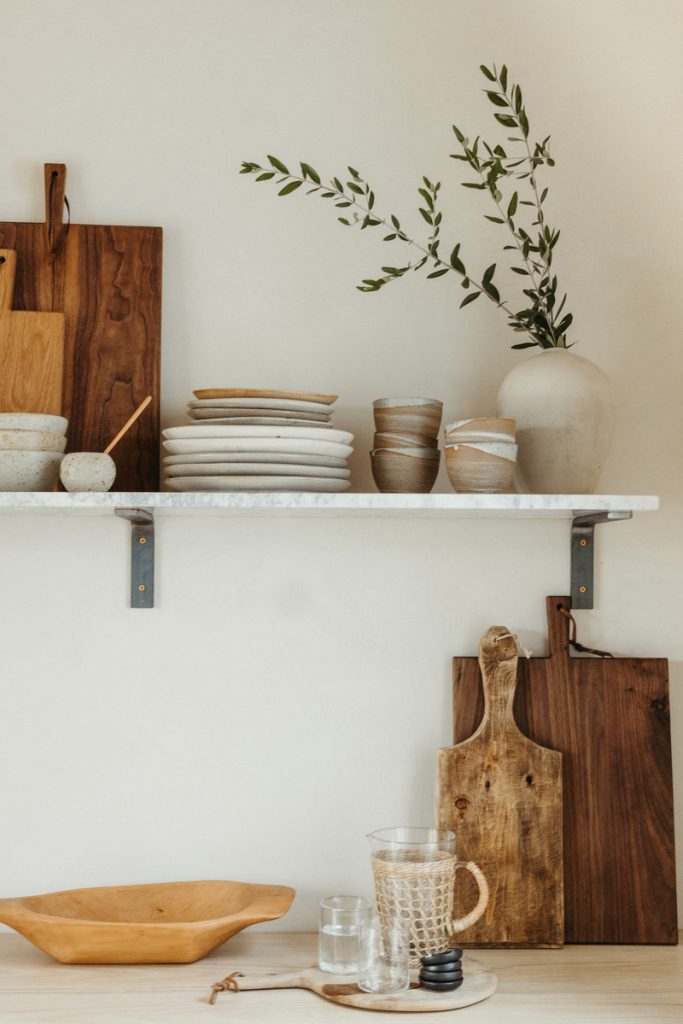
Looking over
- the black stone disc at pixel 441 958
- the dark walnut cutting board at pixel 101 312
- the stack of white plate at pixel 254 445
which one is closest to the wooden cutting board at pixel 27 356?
the dark walnut cutting board at pixel 101 312

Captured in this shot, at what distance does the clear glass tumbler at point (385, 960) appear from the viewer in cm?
124

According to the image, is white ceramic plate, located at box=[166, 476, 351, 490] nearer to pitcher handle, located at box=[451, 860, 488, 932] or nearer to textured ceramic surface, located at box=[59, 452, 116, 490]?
textured ceramic surface, located at box=[59, 452, 116, 490]

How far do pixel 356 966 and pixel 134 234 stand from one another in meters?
1.11

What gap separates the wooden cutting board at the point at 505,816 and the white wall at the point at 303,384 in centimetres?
7

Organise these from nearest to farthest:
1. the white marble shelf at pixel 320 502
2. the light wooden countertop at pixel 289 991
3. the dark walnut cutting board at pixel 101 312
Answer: the light wooden countertop at pixel 289 991
the white marble shelf at pixel 320 502
the dark walnut cutting board at pixel 101 312

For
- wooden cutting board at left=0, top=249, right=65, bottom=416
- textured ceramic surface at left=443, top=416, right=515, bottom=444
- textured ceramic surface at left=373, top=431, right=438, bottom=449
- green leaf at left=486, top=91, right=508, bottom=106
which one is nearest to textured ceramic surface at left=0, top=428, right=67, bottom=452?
wooden cutting board at left=0, top=249, right=65, bottom=416

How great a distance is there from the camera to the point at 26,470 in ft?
4.38

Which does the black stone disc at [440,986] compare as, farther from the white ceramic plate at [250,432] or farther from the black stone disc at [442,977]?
the white ceramic plate at [250,432]

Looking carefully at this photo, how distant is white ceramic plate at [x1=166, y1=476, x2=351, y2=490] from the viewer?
1.33 meters

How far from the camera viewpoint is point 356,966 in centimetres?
130

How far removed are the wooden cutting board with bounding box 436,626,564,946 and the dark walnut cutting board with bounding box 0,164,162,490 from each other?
0.61 m

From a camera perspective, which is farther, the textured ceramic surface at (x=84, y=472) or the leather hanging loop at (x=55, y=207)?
the leather hanging loop at (x=55, y=207)

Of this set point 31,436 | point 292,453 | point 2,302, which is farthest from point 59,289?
point 292,453

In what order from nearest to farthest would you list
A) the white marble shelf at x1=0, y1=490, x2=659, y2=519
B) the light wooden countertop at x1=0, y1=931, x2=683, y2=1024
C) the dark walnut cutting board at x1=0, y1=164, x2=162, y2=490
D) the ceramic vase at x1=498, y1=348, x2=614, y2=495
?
the light wooden countertop at x1=0, y1=931, x2=683, y2=1024 < the white marble shelf at x1=0, y1=490, x2=659, y2=519 < the ceramic vase at x1=498, y1=348, x2=614, y2=495 < the dark walnut cutting board at x1=0, y1=164, x2=162, y2=490
